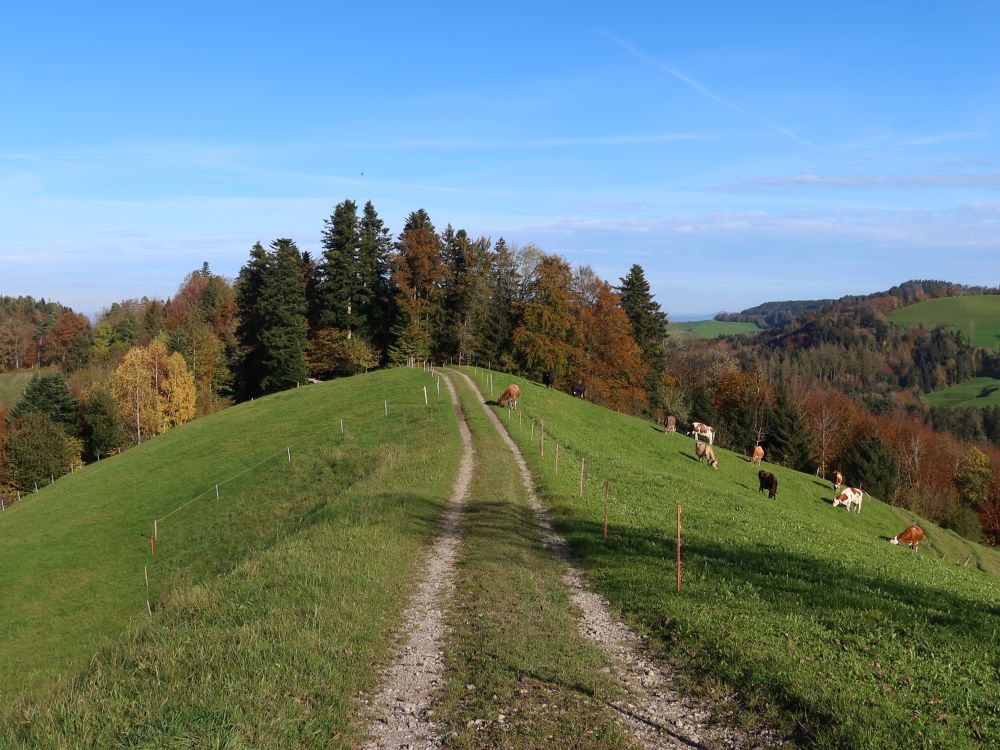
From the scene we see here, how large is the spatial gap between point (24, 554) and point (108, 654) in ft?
94.5

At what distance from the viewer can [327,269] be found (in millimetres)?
78312

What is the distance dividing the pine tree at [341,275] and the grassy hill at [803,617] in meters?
56.1

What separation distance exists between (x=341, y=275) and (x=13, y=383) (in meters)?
103

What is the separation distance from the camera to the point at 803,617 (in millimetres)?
11664

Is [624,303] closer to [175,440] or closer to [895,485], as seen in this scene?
[895,485]

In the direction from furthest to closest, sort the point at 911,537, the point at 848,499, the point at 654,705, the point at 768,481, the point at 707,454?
the point at 707,454 < the point at 848,499 < the point at 768,481 < the point at 911,537 < the point at 654,705

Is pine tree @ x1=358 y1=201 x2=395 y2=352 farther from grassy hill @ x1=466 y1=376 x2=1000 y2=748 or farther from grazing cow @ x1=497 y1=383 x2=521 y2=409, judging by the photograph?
grassy hill @ x1=466 y1=376 x2=1000 y2=748

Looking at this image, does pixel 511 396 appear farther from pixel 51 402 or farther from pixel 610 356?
pixel 51 402

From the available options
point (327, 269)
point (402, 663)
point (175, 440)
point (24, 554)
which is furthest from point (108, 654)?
point (327, 269)

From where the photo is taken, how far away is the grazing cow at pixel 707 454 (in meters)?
45.0

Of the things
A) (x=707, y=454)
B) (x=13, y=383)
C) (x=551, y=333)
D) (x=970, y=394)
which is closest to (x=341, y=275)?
(x=551, y=333)

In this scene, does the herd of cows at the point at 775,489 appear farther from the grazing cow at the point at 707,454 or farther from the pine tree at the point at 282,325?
the pine tree at the point at 282,325

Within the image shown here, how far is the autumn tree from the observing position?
7012 centimetres

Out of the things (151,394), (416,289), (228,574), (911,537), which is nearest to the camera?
(228,574)
